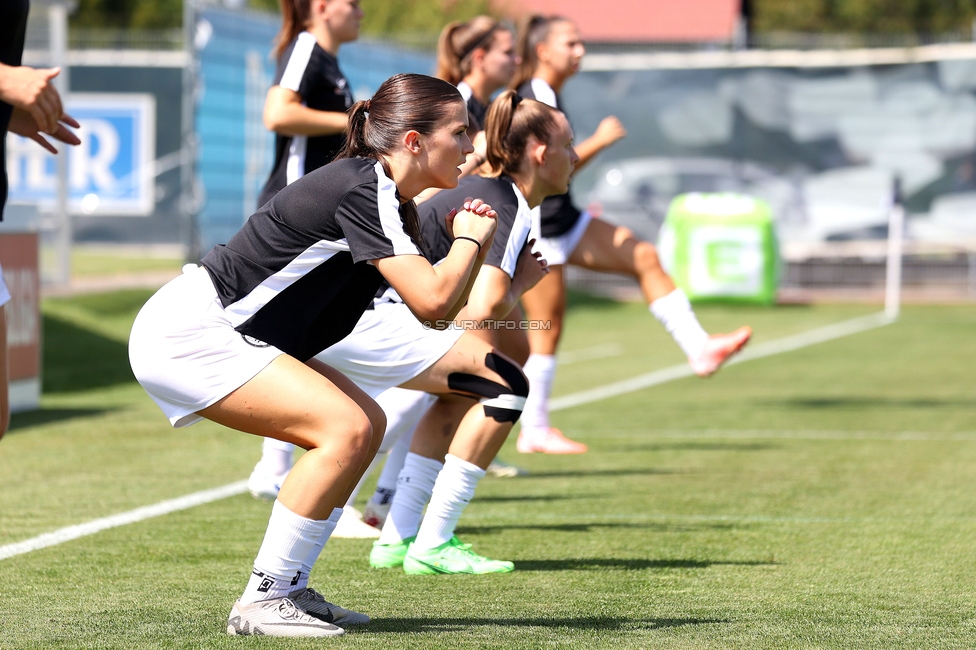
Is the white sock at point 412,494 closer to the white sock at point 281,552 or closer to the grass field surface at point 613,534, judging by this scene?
the grass field surface at point 613,534

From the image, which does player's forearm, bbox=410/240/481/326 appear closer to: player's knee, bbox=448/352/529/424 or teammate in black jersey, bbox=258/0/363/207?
player's knee, bbox=448/352/529/424

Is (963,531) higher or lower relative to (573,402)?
higher

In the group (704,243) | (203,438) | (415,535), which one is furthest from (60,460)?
(704,243)

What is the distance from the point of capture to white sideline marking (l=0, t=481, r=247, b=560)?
5.10m

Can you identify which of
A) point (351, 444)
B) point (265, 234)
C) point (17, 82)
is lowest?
point (351, 444)

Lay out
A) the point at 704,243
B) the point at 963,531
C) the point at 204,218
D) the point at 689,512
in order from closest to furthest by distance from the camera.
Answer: the point at 963,531 < the point at 689,512 < the point at 204,218 < the point at 704,243

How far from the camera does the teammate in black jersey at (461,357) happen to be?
182 inches

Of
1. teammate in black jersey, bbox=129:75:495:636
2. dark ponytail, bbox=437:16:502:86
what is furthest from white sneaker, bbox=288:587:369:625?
dark ponytail, bbox=437:16:502:86

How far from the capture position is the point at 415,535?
4988mm

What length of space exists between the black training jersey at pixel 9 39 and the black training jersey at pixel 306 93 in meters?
2.04

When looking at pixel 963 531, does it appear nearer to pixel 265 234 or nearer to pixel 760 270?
pixel 265 234

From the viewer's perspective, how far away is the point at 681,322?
758 centimetres

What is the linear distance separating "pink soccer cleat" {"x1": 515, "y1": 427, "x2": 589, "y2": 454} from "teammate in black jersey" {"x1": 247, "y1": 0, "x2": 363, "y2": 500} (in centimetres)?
207

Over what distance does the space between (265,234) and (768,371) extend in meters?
9.05
